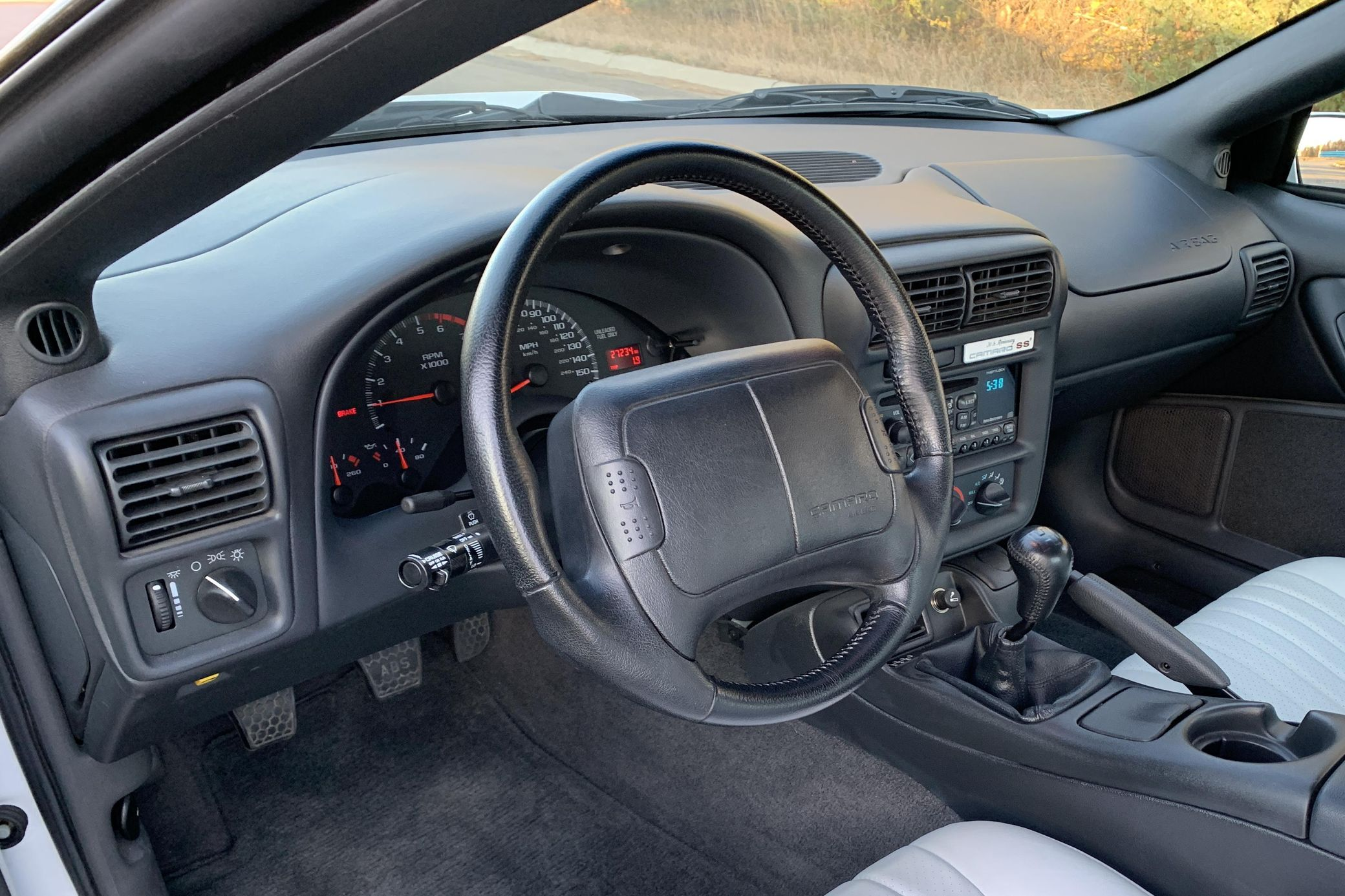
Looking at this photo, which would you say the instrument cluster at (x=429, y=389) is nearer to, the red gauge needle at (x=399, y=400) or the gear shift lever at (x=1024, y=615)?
the red gauge needle at (x=399, y=400)

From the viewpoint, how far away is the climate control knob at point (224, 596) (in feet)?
4.12

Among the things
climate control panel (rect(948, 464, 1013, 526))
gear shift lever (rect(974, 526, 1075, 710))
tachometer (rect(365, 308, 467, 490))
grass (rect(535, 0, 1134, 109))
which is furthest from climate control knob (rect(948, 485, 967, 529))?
grass (rect(535, 0, 1134, 109))

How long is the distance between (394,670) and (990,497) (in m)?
1.28

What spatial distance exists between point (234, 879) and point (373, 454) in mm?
969

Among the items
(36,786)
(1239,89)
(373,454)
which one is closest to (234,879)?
(36,786)

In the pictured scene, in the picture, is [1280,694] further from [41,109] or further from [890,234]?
[41,109]

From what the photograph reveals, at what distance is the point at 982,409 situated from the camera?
201 cm

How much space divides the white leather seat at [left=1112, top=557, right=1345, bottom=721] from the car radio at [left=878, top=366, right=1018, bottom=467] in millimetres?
470

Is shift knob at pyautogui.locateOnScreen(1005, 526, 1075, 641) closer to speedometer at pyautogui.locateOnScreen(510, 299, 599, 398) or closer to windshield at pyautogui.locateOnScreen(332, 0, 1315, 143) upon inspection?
speedometer at pyautogui.locateOnScreen(510, 299, 599, 398)

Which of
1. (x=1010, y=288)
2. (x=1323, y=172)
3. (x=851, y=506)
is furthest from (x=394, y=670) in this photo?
(x=1323, y=172)

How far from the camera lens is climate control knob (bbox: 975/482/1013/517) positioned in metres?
2.03

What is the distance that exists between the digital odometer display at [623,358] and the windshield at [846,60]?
0.55m

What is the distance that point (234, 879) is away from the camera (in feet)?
6.33

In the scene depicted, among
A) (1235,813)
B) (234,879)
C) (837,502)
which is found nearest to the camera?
(837,502)
